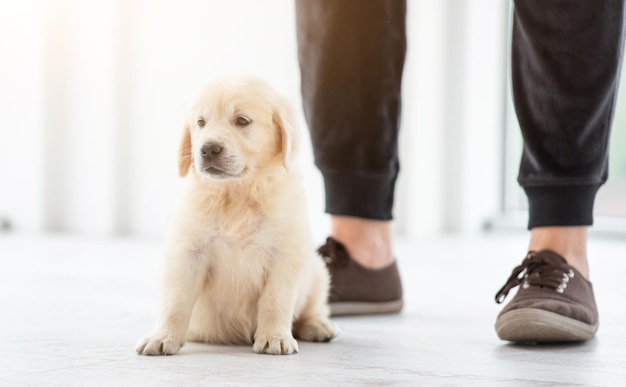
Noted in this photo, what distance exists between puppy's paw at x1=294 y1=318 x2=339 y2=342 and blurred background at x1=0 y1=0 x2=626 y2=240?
253 cm

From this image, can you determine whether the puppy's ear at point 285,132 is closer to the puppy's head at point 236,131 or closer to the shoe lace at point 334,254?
the puppy's head at point 236,131

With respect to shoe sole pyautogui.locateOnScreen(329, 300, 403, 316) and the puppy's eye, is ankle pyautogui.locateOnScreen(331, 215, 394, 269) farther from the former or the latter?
the puppy's eye

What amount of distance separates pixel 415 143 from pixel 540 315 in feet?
8.63

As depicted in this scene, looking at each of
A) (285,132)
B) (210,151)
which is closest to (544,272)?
(285,132)

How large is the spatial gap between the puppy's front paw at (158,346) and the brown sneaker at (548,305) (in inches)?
20.3

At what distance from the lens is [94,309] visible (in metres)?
1.91

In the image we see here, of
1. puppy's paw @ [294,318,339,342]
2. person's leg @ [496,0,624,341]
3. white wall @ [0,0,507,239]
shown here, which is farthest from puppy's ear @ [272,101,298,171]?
white wall @ [0,0,507,239]

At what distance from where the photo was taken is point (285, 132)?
1518mm

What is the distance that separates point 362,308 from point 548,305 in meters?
0.47

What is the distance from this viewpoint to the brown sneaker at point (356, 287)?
6.14ft

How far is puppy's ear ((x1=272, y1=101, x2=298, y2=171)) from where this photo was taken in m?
1.52

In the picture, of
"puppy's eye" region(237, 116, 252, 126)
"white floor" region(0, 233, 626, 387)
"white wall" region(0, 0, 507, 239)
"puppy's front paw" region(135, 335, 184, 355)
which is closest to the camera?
"white floor" region(0, 233, 626, 387)

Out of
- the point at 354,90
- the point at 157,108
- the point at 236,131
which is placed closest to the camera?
the point at 236,131

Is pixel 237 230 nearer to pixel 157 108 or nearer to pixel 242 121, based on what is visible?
pixel 242 121
